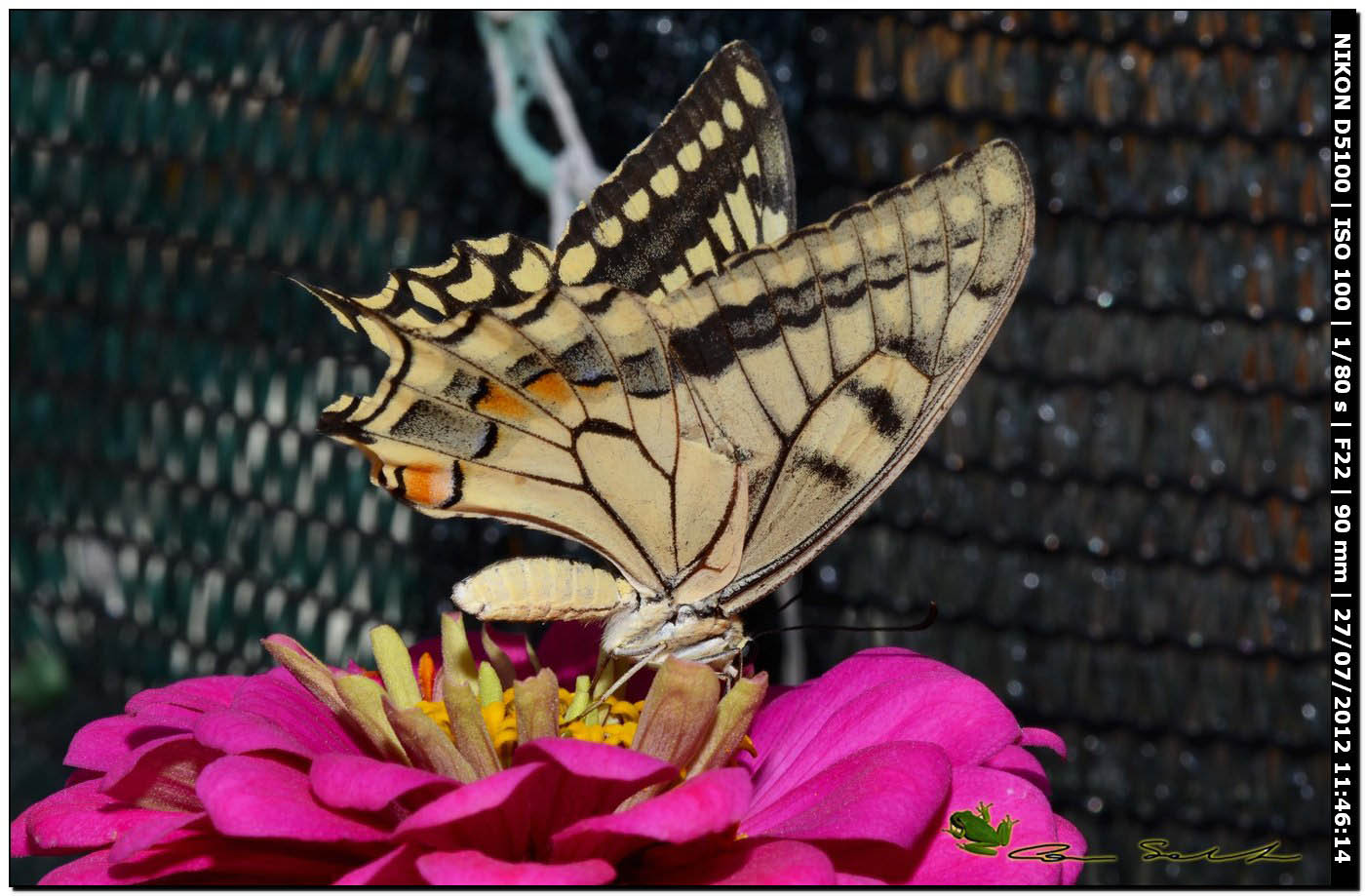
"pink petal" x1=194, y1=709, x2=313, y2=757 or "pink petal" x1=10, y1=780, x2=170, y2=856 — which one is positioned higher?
"pink petal" x1=194, y1=709, x2=313, y2=757

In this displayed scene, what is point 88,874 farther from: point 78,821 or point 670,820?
point 670,820

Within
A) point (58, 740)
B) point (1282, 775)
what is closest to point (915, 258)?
point (1282, 775)

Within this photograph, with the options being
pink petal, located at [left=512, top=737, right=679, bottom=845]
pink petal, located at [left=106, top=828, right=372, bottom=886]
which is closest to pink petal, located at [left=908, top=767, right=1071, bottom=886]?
pink petal, located at [left=512, top=737, right=679, bottom=845]

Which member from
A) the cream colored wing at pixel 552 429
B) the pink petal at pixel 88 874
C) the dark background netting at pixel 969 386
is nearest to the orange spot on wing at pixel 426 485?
the cream colored wing at pixel 552 429

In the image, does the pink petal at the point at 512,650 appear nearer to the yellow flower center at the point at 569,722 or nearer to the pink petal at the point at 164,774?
the yellow flower center at the point at 569,722

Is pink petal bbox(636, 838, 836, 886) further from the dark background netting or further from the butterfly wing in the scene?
the dark background netting

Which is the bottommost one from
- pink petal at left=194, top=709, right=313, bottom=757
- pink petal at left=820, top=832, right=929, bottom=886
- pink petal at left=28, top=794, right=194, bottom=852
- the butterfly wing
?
pink petal at left=820, top=832, right=929, bottom=886

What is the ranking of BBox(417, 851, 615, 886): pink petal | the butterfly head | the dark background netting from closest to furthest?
BBox(417, 851, 615, 886): pink petal → the butterfly head → the dark background netting

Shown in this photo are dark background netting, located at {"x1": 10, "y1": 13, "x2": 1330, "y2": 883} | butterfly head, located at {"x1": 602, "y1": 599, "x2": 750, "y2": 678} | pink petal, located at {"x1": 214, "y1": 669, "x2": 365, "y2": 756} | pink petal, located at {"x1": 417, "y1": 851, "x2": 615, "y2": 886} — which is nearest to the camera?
pink petal, located at {"x1": 417, "y1": 851, "x2": 615, "y2": 886}
